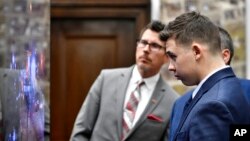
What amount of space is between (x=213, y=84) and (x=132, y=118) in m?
1.07

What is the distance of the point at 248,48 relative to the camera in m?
3.82

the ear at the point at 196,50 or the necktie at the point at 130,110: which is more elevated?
the ear at the point at 196,50

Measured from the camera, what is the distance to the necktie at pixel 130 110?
8.54ft

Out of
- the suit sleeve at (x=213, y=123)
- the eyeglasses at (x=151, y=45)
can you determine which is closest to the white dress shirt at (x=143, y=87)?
the eyeglasses at (x=151, y=45)

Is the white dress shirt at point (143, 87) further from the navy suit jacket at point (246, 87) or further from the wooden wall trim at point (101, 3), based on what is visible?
the wooden wall trim at point (101, 3)

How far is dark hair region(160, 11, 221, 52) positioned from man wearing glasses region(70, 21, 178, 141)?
0.96 m

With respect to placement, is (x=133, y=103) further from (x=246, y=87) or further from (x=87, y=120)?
(x=246, y=87)

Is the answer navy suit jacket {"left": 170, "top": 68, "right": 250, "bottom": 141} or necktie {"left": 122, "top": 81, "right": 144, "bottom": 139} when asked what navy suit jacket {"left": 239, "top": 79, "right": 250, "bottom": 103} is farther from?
necktie {"left": 122, "top": 81, "right": 144, "bottom": 139}

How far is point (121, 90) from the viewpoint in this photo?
8.82ft

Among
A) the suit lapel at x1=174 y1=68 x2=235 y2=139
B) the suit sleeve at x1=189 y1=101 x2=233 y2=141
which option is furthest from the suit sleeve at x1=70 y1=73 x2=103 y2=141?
the suit sleeve at x1=189 y1=101 x2=233 y2=141

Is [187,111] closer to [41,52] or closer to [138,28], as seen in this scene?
[41,52]

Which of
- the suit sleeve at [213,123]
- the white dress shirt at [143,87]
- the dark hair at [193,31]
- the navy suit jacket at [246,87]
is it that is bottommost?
the white dress shirt at [143,87]

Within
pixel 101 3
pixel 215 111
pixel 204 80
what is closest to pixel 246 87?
pixel 204 80

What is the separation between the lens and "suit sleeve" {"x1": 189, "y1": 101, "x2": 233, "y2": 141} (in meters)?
1.48
